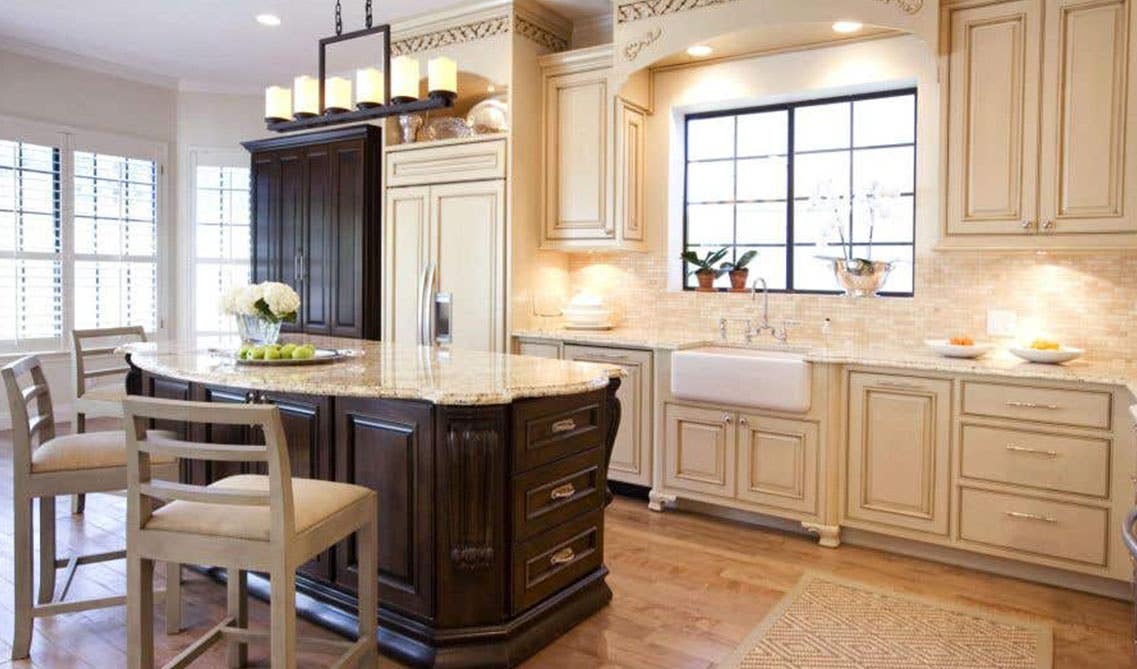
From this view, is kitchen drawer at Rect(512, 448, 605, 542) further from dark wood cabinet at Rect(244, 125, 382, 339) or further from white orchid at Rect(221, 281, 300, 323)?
dark wood cabinet at Rect(244, 125, 382, 339)

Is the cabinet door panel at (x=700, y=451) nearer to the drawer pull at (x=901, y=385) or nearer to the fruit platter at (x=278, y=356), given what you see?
the drawer pull at (x=901, y=385)

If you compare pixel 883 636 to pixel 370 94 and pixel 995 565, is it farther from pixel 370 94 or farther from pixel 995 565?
pixel 370 94

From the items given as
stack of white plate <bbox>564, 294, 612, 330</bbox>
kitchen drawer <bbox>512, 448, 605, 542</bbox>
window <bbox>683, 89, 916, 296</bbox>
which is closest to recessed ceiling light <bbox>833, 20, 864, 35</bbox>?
window <bbox>683, 89, 916, 296</bbox>

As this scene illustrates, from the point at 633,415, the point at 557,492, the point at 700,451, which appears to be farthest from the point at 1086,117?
the point at 557,492

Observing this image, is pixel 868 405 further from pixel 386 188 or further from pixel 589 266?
pixel 386 188

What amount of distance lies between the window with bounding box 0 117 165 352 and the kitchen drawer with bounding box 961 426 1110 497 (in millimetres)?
6505

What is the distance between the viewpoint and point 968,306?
399cm

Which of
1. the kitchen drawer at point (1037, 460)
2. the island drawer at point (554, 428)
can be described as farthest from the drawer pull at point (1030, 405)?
the island drawer at point (554, 428)

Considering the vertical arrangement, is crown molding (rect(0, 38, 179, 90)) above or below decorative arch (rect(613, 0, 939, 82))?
above

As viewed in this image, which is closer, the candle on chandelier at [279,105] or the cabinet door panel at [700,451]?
the candle on chandelier at [279,105]

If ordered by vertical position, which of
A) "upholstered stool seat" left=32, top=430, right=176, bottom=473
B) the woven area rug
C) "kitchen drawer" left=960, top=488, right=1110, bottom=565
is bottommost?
the woven area rug

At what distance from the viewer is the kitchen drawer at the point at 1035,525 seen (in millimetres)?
3197

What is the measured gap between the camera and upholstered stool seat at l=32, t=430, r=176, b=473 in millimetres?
2568

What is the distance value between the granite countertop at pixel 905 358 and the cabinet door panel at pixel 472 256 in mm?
263
